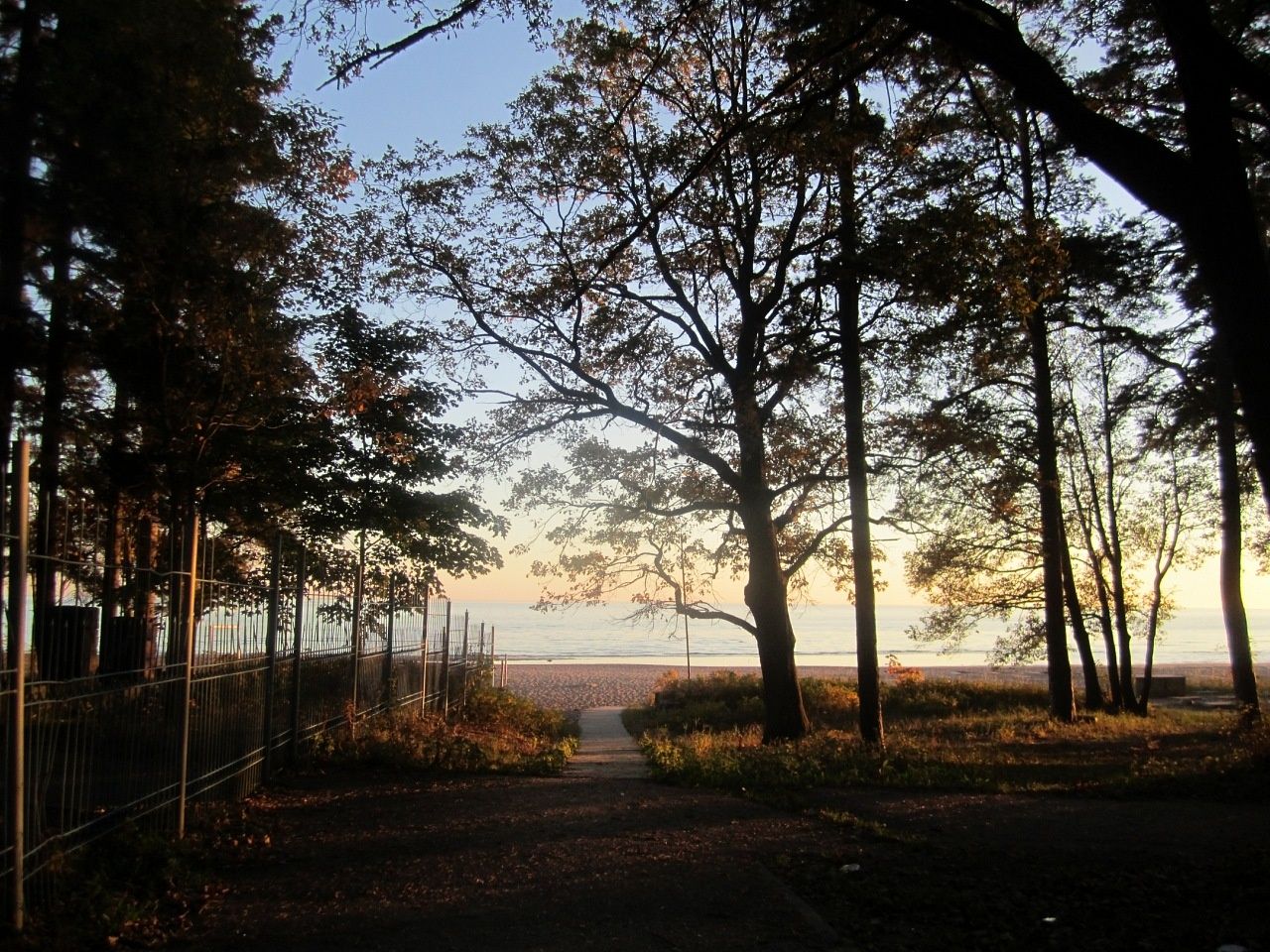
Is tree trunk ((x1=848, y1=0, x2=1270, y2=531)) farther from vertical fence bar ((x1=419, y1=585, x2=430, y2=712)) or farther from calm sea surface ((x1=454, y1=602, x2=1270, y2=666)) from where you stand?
calm sea surface ((x1=454, y1=602, x2=1270, y2=666))

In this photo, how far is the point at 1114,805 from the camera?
9.99 meters

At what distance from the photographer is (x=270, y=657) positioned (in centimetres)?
1044

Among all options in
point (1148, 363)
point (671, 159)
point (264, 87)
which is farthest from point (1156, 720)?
point (264, 87)

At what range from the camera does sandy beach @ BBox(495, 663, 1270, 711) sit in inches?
1478

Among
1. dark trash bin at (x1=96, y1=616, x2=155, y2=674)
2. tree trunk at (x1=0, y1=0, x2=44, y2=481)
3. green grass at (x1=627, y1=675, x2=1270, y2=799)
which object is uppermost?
tree trunk at (x1=0, y1=0, x2=44, y2=481)

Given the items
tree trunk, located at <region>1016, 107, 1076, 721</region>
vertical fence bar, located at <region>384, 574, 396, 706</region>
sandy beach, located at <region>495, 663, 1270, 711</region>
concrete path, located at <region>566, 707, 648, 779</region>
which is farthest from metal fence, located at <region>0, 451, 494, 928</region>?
sandy beach, located at <region>495, 663, 1270, 711</region>

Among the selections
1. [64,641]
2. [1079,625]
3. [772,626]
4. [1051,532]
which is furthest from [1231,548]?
[64,641]

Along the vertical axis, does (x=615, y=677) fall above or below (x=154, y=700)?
below

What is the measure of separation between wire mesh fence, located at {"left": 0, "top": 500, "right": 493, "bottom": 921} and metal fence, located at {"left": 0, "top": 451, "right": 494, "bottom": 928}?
0.01m

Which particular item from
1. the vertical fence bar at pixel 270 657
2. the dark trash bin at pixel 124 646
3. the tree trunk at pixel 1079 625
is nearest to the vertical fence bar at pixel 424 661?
the vertical fence bar at pixel 270 657

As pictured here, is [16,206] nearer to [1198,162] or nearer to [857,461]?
[857,461]

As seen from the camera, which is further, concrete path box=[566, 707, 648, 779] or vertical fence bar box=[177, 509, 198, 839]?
concrete path box=[566, 707, 648, 779]

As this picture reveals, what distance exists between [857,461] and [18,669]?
533 inches

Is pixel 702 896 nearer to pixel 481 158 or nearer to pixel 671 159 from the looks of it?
pixel 671 159
